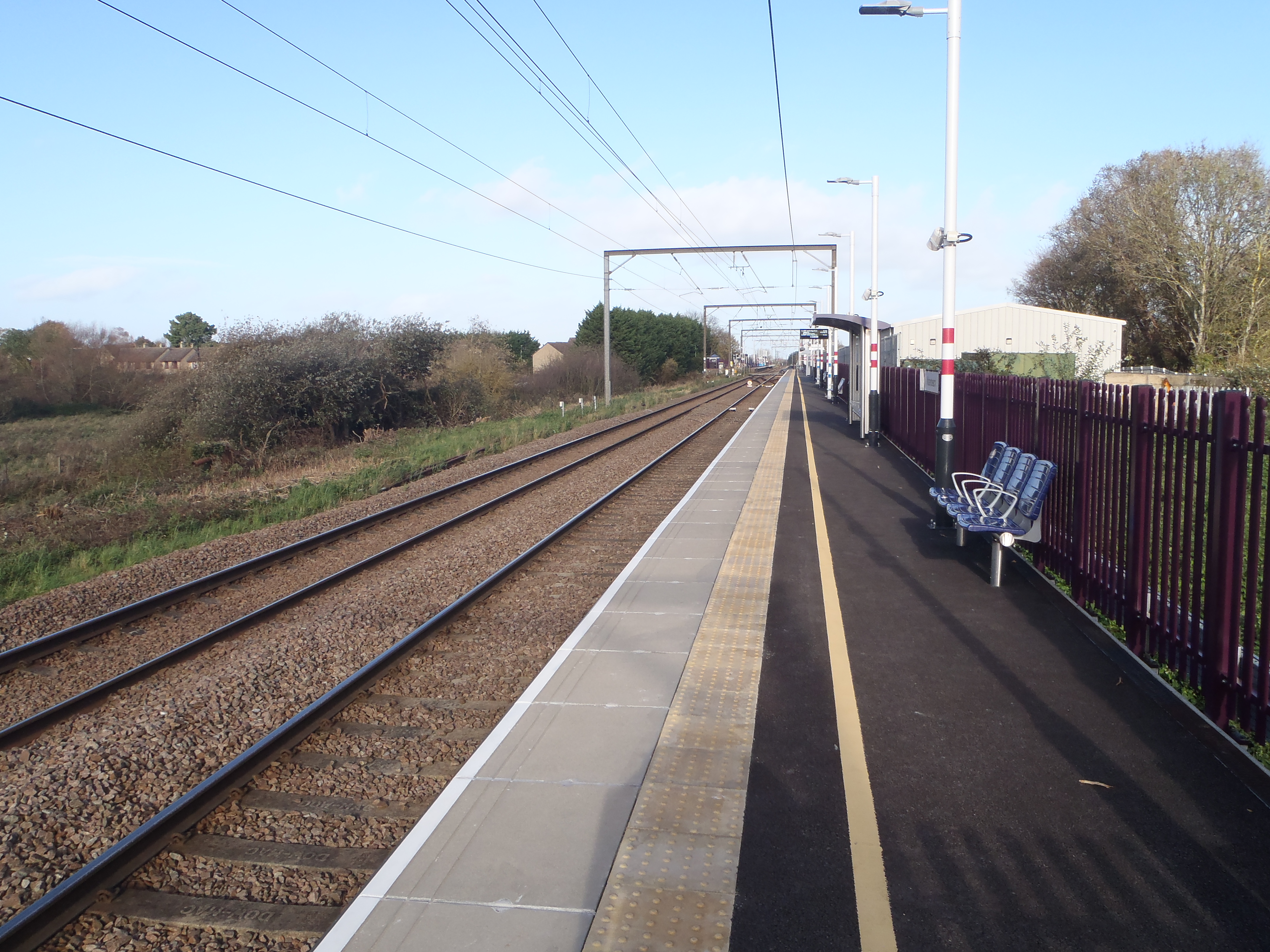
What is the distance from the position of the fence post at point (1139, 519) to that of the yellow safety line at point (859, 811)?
190cm

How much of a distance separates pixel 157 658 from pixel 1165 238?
1706 inches

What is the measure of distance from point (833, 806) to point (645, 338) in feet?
263

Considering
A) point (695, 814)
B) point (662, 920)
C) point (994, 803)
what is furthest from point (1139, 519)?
point (662, 920)

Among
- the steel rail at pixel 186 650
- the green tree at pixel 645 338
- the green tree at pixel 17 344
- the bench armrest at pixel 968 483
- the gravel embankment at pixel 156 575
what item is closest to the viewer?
the steel rail at pixel 186 650

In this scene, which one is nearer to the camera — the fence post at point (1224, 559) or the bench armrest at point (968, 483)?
the fence post at point (1224, 559)

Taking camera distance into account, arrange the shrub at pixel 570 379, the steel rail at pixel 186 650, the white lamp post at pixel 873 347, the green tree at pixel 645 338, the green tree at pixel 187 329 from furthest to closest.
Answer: the green tree at pixel 187 329 < the green tree at pixel 645 338 < the shrub at pixel 570 379 < the white lamp post at pixel 873 347 < the steel rail at pixel 186 650

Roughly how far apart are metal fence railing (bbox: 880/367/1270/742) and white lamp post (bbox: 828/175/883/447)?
12880 millimetres

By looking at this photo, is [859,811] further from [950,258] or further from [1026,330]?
[1026,330]

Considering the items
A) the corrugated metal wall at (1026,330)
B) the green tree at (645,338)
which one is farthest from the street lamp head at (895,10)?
the green tree at (645,338)

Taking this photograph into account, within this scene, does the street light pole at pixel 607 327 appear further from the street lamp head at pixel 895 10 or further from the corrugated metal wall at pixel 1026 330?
the street lamp head at pixel 895 10

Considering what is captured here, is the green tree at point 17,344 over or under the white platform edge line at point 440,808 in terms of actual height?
over

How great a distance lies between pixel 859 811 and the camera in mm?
4113

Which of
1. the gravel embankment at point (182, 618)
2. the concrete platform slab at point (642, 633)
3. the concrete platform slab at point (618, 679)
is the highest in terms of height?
the concrete platform slab at point (642, 633)

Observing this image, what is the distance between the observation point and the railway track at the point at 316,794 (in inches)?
140
